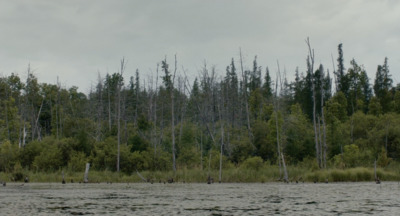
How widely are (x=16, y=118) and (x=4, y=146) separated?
16659mm

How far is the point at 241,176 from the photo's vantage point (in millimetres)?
40500

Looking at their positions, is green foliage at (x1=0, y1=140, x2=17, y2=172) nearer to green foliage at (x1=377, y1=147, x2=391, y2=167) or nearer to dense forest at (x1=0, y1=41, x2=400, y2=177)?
→ dense forest at (x1=0, y1=41, x2=400, y2=177)

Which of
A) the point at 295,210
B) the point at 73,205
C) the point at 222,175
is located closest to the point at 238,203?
the point at 295,210

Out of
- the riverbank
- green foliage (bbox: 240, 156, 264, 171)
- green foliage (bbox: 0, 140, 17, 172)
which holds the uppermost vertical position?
green foliage (bbox: 0, 140, 17, 172)

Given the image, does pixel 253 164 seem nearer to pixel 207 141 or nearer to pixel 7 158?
pixel 207 141

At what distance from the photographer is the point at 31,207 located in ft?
59.6

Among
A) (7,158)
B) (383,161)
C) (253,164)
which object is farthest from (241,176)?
(7,158)

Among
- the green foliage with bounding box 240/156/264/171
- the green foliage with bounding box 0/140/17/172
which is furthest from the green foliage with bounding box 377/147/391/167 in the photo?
the green foliage with bounding box 0/140/17/172

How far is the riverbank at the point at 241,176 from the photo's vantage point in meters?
38.5

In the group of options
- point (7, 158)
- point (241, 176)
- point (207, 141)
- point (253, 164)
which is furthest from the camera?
point (207, 141)

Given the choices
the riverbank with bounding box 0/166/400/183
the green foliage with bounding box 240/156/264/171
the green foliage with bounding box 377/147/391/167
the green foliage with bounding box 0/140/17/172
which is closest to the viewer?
the riverbank with bounding box 0/166/400/183

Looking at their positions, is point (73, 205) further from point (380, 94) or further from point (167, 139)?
point (380, 94)

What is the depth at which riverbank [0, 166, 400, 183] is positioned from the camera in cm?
3847

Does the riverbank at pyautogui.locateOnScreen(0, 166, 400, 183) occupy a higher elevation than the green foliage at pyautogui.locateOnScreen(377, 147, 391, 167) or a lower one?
lower
